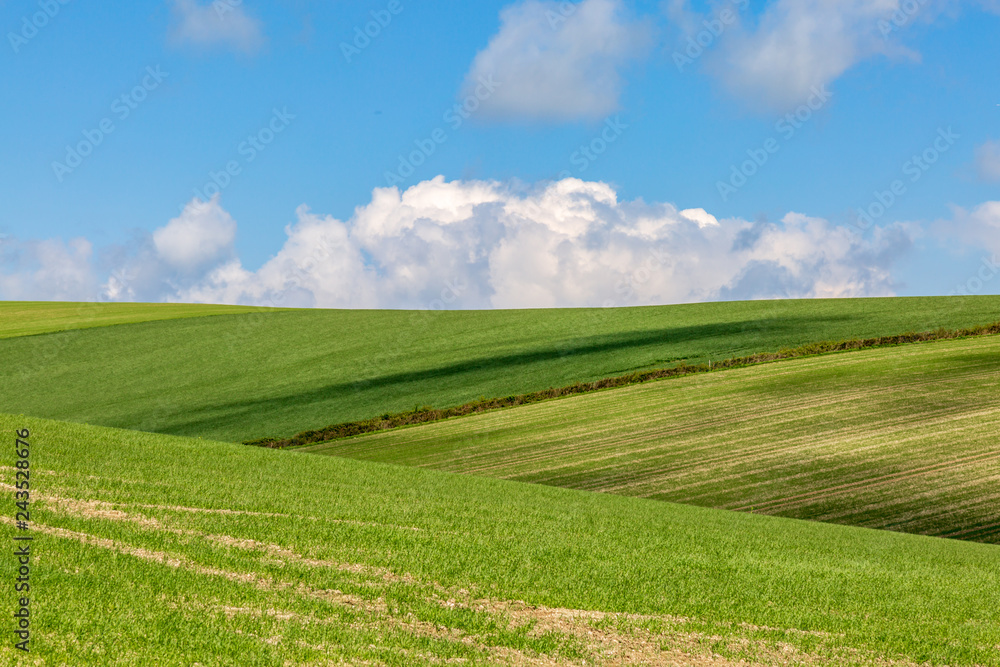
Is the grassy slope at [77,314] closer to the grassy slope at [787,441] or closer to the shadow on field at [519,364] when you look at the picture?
the shadow on field at [519,364]

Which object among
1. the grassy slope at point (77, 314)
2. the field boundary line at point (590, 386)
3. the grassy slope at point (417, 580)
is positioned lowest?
the grassy slope at point (417, 580)

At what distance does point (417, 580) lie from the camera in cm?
A: 1219

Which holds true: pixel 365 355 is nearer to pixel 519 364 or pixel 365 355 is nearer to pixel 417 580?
pixel 519 364

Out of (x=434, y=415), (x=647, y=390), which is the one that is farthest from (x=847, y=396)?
(x=434, y=415)

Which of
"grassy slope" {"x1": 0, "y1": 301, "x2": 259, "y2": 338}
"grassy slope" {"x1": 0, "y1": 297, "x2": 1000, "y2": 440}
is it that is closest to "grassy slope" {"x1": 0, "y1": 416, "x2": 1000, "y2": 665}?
"grassy slope" {"x1": 0, "y1": 297, "x2": 1000, "y2": 440}

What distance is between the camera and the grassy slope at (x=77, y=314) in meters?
76.9

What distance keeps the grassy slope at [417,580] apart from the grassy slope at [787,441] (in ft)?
31.0

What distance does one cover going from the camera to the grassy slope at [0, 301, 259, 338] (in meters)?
76.9

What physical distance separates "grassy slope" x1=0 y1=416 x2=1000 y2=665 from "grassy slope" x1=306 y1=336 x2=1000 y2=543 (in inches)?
372

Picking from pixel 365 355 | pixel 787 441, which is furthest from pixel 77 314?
pixel 787 441

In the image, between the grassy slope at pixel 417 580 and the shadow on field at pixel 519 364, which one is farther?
the shadow on field at pixel 519 364

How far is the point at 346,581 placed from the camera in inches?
459

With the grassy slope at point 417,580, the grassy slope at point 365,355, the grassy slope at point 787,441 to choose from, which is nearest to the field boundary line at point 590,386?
the grassy slope at point 787,441

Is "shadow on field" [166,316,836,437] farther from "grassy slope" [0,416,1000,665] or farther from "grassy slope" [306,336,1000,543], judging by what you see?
"grassy slope" [0,416,1000,665]
